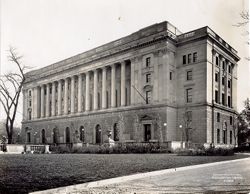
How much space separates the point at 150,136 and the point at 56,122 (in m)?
23.7

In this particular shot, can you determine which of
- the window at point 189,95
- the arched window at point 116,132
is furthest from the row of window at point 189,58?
the arched window at point 116,132

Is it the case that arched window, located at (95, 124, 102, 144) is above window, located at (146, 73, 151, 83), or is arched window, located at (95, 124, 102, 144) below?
below

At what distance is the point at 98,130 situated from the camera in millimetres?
51781

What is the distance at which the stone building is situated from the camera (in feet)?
134

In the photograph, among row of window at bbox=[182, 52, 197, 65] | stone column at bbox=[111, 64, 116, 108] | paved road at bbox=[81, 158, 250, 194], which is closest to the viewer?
paved road at bbox=[81, 158, 250, 194]

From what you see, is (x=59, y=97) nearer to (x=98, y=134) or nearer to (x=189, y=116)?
(x=98, y=134)

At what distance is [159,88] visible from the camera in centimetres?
4219

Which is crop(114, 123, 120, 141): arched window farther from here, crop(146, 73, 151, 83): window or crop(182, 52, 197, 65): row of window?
crop(182, 52, 197, 65): row of window

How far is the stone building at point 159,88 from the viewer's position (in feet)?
134

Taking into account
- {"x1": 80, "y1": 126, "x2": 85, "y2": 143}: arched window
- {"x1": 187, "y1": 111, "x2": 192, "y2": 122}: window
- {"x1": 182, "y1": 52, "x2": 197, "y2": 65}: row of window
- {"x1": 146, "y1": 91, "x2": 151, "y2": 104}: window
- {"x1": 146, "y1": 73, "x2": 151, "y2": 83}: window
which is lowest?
{"x1": 80, "y1": 126, "x2": 85, "y2": 143}: arched window

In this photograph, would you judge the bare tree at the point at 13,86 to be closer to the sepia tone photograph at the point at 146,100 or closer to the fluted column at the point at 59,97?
the sepia tone photograph at the point at 146,100

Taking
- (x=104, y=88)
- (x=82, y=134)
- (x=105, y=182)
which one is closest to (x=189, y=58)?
(x=104, y=88)

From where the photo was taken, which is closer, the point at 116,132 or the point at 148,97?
the point at 148,97

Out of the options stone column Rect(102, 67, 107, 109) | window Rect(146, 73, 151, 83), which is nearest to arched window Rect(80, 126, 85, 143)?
stone column Rect(102, 67, 107, 109)
